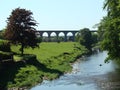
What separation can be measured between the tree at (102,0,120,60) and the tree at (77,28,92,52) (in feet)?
398

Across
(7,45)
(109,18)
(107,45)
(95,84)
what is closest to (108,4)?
(109,18)

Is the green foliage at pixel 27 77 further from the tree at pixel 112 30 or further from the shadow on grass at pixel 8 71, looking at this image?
the tree at pixel 112 30

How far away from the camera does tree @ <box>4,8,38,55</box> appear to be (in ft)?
235

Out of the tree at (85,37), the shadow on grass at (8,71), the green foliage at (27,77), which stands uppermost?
the tree at (85,37)

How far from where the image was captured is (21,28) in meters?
71.8

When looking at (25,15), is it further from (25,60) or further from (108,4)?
(108,4)

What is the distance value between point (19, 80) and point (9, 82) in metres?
3.67

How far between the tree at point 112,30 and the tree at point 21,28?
2330 centimetres

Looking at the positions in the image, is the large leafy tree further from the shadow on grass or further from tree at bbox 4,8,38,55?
tree at bbox 4,8,38,55

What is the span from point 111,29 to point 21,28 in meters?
27.3

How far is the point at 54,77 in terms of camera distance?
186 ft

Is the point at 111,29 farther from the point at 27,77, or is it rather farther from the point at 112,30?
the point at 27,77

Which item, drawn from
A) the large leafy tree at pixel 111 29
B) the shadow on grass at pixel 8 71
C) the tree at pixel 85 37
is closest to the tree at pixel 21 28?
the shadow on grass at pixel 8 71

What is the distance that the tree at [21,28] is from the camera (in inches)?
2820
